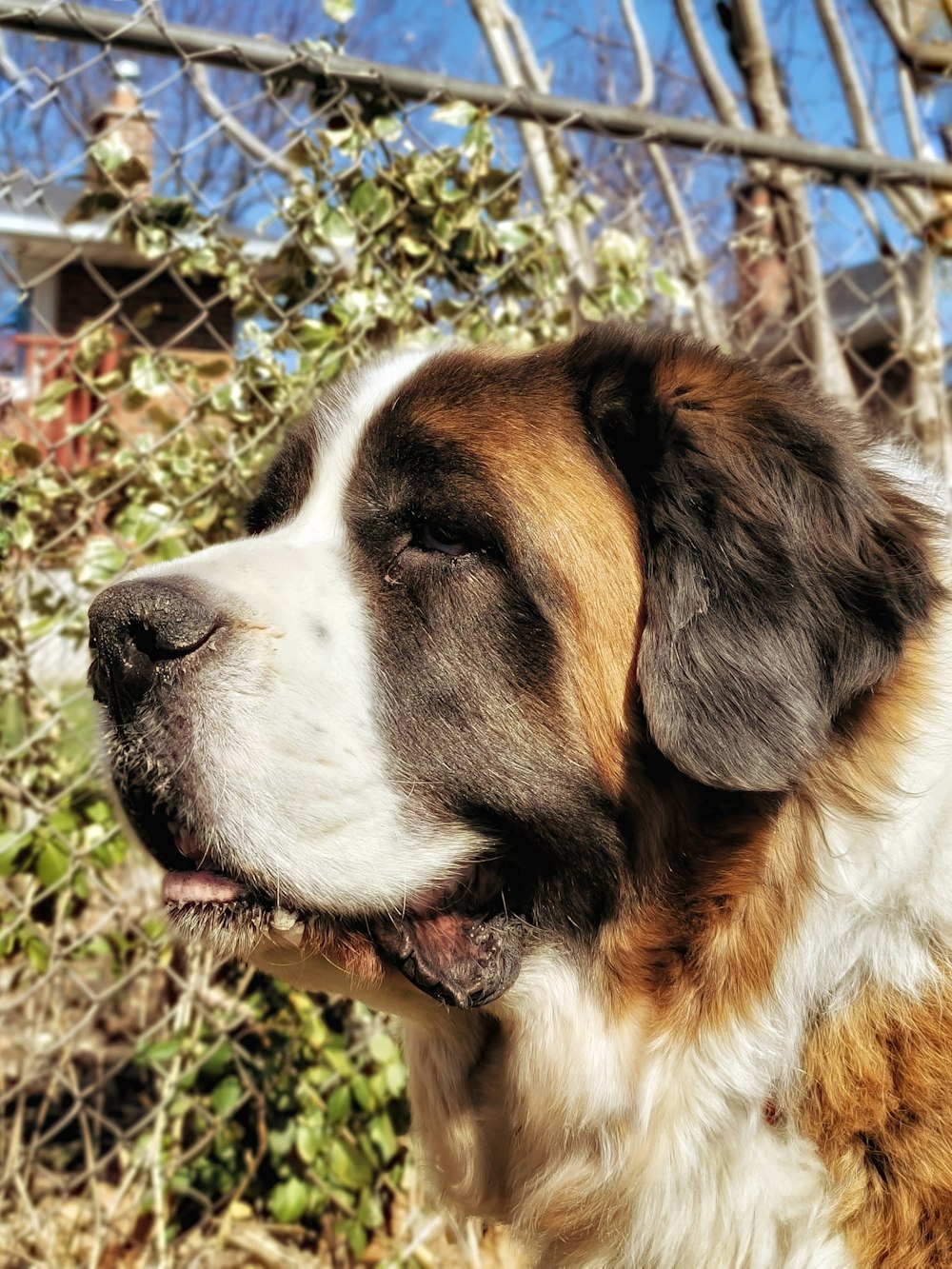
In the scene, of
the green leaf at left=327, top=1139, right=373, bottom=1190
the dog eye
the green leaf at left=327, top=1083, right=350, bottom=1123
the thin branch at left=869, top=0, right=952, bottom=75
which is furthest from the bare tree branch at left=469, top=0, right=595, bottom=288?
the green leaf at left=327, top=1139, right=373, bottom=1190

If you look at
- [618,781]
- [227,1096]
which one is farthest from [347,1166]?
[618,781]

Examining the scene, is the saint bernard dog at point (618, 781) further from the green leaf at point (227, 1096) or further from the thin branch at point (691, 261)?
the thin branch at point (691, 261)

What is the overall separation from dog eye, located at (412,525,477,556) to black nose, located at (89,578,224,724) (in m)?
0.34

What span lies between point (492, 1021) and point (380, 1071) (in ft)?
4.03

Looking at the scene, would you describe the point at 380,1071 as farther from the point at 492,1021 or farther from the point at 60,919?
the point at 492,1021

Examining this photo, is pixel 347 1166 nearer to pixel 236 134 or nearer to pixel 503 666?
pixel 503 666

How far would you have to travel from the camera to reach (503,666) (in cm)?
165

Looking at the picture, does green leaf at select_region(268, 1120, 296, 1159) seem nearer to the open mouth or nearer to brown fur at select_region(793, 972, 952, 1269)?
the open mouth

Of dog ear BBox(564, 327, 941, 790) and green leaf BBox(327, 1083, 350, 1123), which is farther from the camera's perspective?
green leaf BBox(327, 1083, 350, 1123)

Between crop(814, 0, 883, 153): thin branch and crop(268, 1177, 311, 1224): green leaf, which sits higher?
crop(814, 0, 883, 153): thin branch

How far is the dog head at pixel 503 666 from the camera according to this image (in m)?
1.55

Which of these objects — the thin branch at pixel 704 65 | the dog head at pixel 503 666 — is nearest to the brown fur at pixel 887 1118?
the dog head at pixel 503 666

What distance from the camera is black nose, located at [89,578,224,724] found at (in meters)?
1.53

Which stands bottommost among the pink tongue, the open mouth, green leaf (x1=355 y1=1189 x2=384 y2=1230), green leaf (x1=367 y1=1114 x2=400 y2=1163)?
green leaf (x1=355 y1=1189 x2=384 y2=1230)
